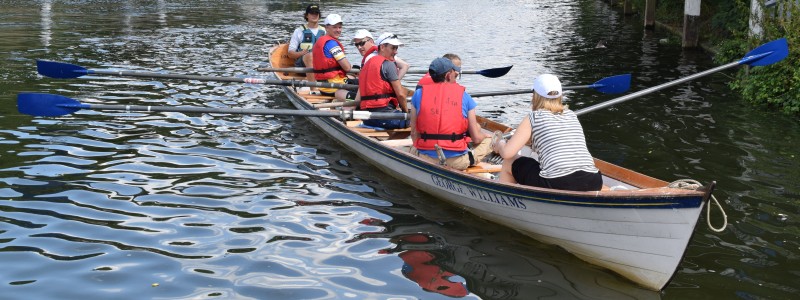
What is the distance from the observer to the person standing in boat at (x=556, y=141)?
8484 mm

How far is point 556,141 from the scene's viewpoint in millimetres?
8531

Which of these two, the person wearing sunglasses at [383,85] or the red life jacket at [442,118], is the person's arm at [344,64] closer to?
the person wearing sunglasses at [383,85]

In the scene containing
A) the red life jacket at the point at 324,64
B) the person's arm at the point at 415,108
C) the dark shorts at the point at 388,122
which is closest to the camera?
the person's arm at the point at 415,108

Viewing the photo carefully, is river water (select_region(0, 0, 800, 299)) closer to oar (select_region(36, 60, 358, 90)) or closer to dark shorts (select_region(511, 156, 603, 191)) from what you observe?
oar (select_region(36, 60, 358, 90))

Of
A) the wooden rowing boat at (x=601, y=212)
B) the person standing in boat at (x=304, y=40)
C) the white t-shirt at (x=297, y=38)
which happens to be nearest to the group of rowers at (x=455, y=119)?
the wooden rowing boat at (x=601, y=212)

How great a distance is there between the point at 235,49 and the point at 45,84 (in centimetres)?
816

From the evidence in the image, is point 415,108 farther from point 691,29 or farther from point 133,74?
point 691,29

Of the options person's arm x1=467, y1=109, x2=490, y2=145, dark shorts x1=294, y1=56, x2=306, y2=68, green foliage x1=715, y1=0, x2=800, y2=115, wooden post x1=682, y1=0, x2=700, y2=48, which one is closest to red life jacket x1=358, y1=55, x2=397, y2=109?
person's arm x1=467, y1=109, x2=490, y2=145

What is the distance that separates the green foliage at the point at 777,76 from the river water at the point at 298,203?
33cm

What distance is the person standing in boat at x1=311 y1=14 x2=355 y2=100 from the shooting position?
1579 centimetres

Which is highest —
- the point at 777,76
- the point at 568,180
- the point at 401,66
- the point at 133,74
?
the point at 401,66

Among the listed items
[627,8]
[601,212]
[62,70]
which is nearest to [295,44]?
[62,70]

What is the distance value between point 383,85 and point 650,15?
20.7 meters

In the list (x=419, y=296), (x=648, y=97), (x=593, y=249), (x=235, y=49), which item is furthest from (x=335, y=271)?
(x=235, y=49)
